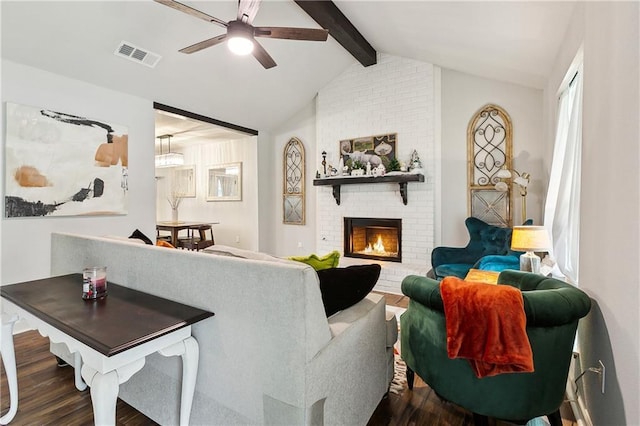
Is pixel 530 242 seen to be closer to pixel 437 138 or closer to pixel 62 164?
pixel 437 138

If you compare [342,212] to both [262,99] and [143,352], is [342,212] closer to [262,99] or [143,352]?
[262,99]

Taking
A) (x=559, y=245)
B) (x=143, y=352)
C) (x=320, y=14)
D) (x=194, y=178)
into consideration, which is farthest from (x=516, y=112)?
(x=194, y=178)

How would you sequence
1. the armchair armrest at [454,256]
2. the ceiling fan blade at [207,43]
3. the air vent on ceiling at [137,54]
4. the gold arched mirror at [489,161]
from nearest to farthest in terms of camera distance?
1. the ceiling fan blade at [207,43]
2. the air vent on ceiling at [137,54]
3. the armchair armrest at [454,256]
4. the gold arched mirror at [489,161]

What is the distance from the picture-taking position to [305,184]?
221 inches

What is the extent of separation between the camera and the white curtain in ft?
7.55

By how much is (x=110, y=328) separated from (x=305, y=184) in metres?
4.59

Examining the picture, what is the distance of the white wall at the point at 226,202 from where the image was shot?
234 inches

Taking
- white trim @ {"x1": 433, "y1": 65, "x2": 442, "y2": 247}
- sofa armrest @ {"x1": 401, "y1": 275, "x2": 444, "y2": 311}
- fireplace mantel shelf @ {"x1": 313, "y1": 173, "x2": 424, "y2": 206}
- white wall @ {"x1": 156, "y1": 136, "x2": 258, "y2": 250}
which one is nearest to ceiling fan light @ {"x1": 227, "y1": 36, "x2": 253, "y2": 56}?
sofa armrest @ {"x1": 401, "y1": 275, "x2": 444, "y2": 311}

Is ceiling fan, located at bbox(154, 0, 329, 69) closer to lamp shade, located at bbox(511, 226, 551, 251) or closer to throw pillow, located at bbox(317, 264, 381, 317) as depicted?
throw pillow, located at bbox(317, 264, 381, 317)

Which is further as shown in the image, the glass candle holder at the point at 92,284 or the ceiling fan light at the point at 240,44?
the ceiling fan light at the point at 240,44

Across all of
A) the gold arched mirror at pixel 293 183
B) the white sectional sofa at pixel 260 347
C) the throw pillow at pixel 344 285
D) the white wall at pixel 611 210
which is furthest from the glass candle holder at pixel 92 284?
the gold arched mirror at pixel 293 183

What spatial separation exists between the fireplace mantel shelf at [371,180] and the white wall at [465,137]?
20.3 inches

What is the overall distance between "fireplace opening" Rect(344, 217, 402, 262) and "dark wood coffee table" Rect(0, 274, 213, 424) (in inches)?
144

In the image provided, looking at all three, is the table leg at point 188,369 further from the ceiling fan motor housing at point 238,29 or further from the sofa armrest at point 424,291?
the ceiling fan motor housing at point 238,29
